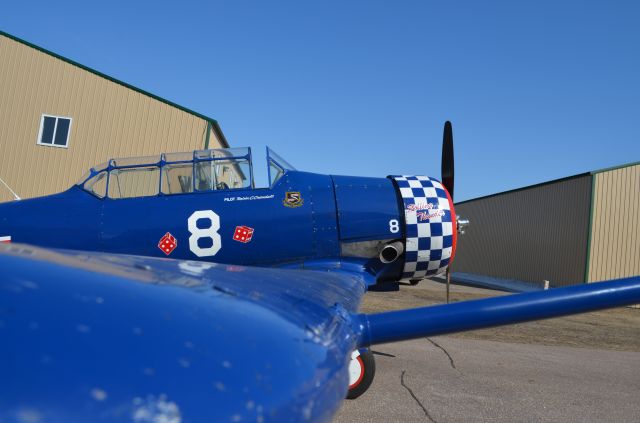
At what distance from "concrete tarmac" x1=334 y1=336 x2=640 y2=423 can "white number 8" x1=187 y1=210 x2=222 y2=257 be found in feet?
7.80

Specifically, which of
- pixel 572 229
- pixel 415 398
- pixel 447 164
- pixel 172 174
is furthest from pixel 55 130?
pixel 572 229

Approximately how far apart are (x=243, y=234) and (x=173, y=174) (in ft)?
3.83

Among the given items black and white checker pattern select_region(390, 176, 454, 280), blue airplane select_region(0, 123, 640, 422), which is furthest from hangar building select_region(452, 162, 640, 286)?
blue airplane select_region(0, 123, 640, 422)

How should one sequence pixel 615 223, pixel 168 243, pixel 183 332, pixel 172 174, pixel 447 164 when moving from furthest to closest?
pixel 615 223, pixel 447 164, pixel 172 174, pixel 168 243, pixel 183 332

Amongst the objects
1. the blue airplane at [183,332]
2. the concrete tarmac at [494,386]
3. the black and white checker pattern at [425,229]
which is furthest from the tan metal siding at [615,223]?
the blue airplane at [183,332]

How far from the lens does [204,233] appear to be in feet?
18.5

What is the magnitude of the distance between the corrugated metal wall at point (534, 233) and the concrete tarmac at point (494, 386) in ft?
49.7

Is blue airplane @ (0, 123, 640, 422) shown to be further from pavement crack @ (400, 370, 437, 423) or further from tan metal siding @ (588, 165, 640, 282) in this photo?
tan metal siding @ (588, 165, 640, 282)

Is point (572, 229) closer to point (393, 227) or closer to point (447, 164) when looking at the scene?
point (447, 164)

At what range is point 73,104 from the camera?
47.2 feet

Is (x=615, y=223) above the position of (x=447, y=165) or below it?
above

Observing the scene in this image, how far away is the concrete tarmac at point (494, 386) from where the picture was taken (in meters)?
4.24

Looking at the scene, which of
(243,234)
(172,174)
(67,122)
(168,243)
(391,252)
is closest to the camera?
(168,243)

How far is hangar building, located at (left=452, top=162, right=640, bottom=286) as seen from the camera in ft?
66.8
